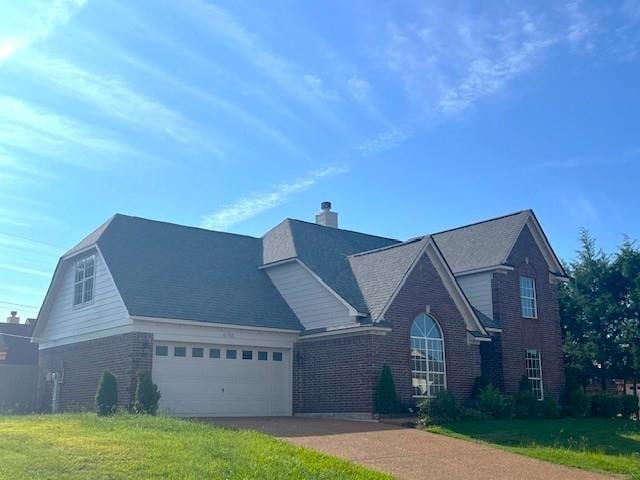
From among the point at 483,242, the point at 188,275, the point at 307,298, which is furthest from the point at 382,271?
the point at 483,242

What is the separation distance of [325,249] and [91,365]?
369 inches

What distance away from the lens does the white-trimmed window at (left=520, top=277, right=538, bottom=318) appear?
29625mm

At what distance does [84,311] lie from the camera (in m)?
25.2

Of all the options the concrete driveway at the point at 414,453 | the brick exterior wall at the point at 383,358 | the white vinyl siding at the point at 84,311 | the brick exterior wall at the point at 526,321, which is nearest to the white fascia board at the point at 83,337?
the white vinyl siding at the point at 84,311

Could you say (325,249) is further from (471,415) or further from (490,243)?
(471,415)

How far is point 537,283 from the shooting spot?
99.5 ft

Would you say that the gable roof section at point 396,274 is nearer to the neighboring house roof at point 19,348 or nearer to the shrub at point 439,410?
the shrub at point 439,410

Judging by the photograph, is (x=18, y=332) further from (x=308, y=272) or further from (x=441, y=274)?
(x=441, y=274)

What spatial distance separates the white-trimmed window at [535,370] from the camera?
2884 cm

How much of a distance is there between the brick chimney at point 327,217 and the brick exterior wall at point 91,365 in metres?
12.5

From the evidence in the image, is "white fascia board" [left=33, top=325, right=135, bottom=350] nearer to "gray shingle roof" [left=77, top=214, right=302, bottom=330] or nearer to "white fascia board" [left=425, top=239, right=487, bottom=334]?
"gray shingle roof" [left=77, top=214, right=302, bottom=330]

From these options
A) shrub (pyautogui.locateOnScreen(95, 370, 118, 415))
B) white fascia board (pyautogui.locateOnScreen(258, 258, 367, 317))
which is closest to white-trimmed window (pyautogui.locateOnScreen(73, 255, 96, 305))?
shrub (pyautogui.locateOnScreen(95, 370, 118, 415))

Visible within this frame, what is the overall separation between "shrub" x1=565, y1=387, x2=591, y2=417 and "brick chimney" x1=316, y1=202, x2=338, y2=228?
12538 millimetres

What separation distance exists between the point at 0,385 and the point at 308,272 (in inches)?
571
